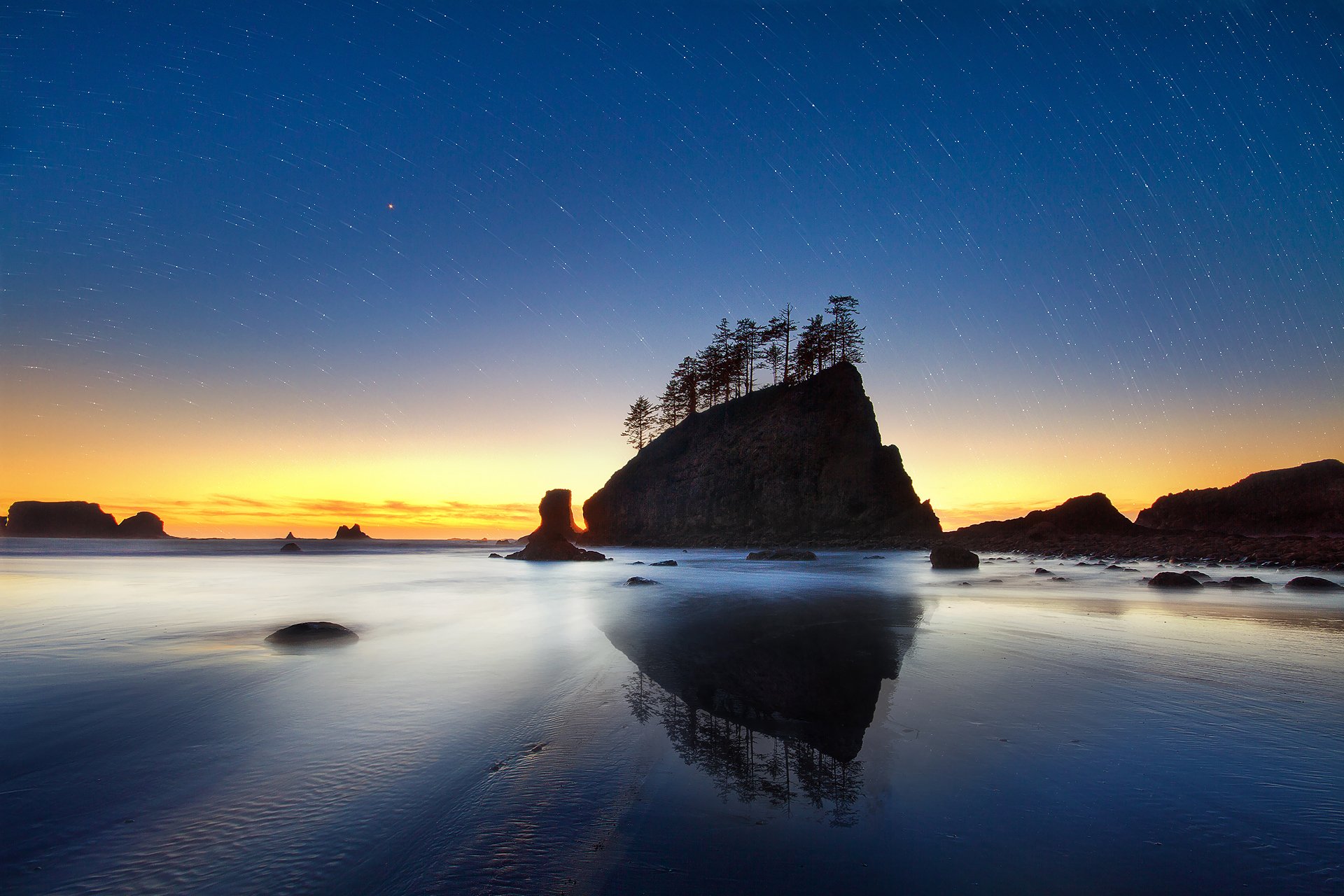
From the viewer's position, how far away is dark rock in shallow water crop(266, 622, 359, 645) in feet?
27.9

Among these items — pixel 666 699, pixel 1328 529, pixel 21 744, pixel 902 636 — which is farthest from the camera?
pixel 1328 529

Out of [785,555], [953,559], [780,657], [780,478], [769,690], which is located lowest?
[785,555]

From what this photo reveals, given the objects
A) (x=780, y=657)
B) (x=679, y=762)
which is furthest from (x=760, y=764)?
(x=780, y=657)

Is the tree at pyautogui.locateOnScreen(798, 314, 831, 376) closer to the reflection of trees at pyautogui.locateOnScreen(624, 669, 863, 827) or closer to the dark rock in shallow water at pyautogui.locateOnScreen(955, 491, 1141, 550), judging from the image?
the dark rock in shallow water at pyautogui.locateOnScreen(955, 491, 1141, 550)

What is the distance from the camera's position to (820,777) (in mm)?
3434

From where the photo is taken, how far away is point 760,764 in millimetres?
3666

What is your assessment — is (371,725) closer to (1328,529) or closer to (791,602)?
(791,602)

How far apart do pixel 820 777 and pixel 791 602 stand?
439 inches

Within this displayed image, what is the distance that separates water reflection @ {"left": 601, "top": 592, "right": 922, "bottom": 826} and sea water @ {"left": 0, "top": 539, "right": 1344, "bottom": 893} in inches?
1.6

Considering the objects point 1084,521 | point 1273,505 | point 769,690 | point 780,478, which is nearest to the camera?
point 769,690

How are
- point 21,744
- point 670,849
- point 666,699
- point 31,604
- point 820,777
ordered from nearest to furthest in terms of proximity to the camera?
point 670,849
point 820,777
point 21,744
point 666,699
point 31,604

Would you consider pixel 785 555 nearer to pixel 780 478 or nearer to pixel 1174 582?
pixel 780 478

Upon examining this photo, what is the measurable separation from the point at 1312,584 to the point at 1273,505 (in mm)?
36252

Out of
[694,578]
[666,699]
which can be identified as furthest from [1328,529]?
[666,699]
